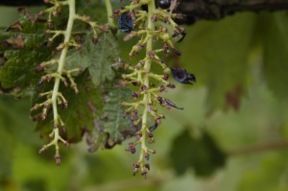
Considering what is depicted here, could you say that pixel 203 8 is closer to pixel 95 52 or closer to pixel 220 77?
pixel 95 52

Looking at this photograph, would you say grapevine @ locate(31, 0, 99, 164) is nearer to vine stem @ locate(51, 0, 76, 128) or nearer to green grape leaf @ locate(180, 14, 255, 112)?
vine stem @ locate(51, 0, 76, 128)

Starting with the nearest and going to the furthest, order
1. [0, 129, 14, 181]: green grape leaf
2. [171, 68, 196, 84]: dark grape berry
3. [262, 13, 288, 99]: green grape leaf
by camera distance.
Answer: [171, 68, 196, 84]: dark grape berry < [262, 13, 288, 99]: green grape leaf < [0, 129, 14, 181]: green grape leaf

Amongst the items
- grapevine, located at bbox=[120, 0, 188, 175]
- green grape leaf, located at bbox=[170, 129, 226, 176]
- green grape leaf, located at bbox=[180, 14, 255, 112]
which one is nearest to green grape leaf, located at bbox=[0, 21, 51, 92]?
grapevine, located at bbox=[120, 0, 188, 175]

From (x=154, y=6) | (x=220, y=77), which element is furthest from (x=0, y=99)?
(x=154, y=6)

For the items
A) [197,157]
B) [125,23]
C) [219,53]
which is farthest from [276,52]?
[125,23]

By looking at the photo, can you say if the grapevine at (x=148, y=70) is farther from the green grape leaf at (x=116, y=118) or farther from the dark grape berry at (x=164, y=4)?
the green grape leaf at (x=116, y=118)
